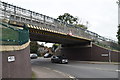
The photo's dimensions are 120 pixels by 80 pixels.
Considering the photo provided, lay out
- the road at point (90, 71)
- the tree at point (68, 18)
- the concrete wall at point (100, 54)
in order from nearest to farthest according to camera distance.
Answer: the road at point (90, 71)
the concrete wall at point (100, 54)
the tree at point (68, 18)

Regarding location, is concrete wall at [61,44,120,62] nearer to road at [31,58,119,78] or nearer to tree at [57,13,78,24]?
road at [31,58,119,78]

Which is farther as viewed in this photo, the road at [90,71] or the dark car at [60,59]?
the dark car at [60,59]

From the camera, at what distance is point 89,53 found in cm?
3975

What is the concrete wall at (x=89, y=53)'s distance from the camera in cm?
3688

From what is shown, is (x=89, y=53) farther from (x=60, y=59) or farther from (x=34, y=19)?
(x=34, y=19)

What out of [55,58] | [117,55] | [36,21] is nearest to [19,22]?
[36,21]

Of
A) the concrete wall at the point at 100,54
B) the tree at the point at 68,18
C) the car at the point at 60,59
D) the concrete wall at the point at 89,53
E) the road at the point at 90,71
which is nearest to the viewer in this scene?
the road at the point at 90,71

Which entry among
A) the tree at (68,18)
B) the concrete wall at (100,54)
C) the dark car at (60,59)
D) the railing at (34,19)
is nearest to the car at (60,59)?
the dark car at (60,59)

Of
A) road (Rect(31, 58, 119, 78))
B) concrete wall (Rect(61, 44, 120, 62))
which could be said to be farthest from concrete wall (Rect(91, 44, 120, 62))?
road (Rect(31, 58, 119, 78))

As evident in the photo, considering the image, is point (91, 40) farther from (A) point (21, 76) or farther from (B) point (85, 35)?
(A) point (21, 76)

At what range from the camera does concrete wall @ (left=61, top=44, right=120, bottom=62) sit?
36875 millimetres

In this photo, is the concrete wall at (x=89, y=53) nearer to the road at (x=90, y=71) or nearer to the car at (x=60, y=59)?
the car at (x=60, y=59)

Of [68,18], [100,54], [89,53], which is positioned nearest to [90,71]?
[100,54]

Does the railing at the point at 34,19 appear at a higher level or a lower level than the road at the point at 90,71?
higher
